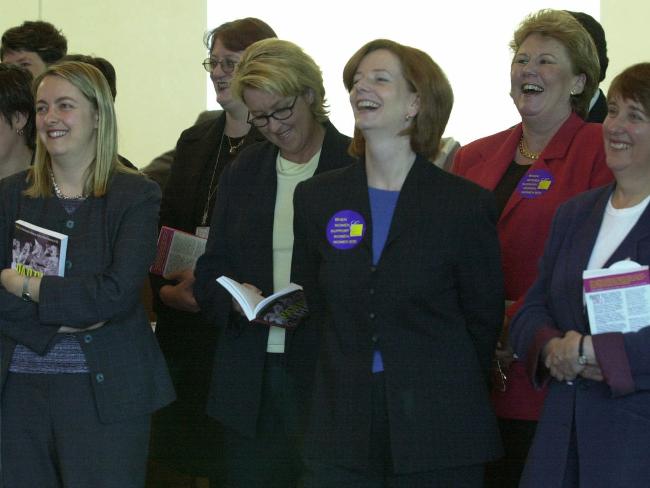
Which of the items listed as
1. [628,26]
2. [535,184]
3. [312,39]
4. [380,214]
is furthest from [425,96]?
[312,39]

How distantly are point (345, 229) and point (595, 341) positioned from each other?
73 centimetres

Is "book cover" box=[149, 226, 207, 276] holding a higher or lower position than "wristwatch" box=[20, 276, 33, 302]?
higher

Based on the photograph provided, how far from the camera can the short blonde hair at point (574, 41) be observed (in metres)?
3.31

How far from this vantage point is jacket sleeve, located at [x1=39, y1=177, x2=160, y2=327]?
116 inches

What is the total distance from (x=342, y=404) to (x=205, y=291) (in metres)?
0.80

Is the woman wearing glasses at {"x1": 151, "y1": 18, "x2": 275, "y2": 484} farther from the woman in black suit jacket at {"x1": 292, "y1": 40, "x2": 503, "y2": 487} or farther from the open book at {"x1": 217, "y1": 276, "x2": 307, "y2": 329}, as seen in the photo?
the woman in black suit jacket at {"x1": 292, "y1": 40, "x2": 503, "y2": 487}

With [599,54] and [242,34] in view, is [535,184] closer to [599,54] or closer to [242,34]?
[599,54]

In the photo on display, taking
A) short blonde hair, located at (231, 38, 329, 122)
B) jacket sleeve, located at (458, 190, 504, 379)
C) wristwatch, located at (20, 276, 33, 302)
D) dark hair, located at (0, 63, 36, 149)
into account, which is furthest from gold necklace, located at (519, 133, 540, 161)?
dark hair, located at (0, 63, 36, 149)

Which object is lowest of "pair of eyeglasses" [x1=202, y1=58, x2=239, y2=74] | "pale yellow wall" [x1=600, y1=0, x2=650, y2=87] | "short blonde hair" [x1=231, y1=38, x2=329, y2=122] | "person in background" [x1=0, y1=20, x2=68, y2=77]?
"short blonde hair" [x1=231, y1=38, x2=329, y2=122]

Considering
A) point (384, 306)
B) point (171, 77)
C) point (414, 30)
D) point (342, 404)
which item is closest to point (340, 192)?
point (384, 306)

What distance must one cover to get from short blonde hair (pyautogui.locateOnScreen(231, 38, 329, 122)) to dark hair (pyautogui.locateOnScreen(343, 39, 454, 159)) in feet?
1.57

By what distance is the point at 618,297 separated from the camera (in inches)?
101

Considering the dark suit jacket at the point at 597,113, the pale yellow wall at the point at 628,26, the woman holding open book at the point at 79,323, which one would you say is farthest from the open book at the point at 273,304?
the pale yellow wall at the point at 628,26

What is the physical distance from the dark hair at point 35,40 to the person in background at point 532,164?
2.44 m
